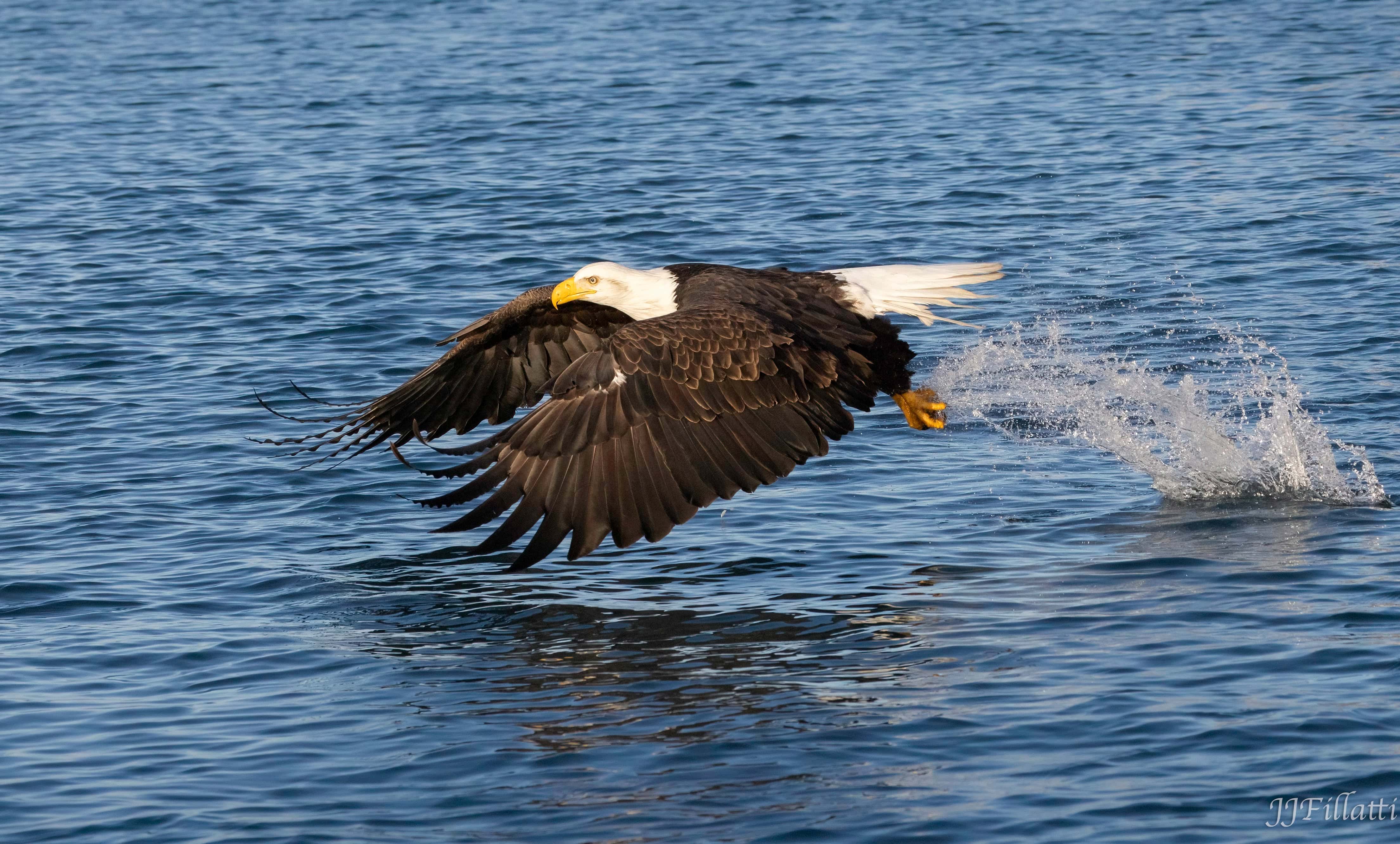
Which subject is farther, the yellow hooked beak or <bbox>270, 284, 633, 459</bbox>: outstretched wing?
<bbox>270, 284, 633, 459</bbox>: outstretched wing

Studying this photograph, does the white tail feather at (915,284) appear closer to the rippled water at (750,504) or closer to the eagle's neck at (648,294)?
the eagle's neck at (648,294)

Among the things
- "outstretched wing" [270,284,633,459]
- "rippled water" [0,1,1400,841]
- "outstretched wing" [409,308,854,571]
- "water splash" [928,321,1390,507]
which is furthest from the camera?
"outstretched wing" [270,284,633,459]

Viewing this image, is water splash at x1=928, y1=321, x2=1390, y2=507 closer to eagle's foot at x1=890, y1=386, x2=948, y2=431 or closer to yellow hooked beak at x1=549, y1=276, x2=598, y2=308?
eagle's foot at x1=890, y1=386, x2=948, y2=431

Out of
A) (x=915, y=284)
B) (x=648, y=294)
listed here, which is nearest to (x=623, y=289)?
(x=648, y=294)

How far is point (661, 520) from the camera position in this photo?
6.56 meters

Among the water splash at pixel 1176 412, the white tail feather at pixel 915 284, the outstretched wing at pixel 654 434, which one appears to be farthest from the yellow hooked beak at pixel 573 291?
the water splash at pixel 1176 412

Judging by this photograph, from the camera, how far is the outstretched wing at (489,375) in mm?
8320

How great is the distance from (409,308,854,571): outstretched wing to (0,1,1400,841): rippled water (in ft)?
1.93

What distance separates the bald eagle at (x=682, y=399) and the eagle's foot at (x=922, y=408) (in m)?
0.20

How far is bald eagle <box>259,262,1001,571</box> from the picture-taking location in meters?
6.61

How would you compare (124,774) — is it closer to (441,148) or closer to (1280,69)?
(441,148)

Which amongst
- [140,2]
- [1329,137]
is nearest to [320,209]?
[1329,137]

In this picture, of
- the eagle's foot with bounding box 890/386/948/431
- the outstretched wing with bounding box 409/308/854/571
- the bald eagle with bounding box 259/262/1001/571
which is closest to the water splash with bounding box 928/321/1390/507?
the eagle's foot with bounding box 890/386/948/431

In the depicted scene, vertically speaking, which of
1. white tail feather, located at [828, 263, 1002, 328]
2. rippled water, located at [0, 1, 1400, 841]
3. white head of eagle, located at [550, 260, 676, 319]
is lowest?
rippled water, located at [0, 1, 1400, 841]
